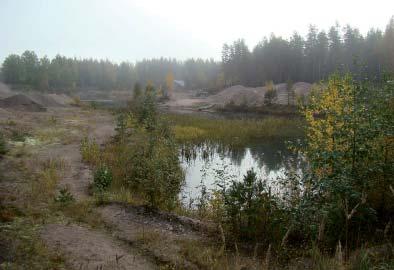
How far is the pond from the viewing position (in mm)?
15688

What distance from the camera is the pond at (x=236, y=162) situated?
15688 millimetres

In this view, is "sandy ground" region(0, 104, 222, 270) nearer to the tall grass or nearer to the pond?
the pond

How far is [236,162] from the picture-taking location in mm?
19703

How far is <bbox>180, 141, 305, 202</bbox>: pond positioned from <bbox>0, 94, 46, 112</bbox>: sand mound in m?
26.1

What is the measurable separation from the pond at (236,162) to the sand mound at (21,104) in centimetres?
2614

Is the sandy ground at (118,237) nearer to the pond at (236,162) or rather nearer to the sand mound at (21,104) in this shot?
the pond at (236,162)

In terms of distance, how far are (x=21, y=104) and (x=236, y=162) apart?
31801mm

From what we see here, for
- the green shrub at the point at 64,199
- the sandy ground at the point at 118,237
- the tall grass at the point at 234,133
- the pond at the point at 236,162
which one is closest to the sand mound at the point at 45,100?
the tall grass at the point at 234,133

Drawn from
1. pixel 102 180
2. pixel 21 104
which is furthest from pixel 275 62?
pixel 102 180

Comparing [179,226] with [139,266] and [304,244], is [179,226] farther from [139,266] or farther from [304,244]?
[304,244]

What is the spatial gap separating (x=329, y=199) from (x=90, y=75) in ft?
444

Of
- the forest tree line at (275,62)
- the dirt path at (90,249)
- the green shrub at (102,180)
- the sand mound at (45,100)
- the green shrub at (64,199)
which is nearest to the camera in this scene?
the dirt path at (90,249)

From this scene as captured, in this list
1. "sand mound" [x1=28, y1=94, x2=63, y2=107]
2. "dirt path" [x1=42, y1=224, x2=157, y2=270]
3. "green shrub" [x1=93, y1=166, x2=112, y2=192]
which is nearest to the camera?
"dirt path" [x1=42, y1=224, x2=157, y2=270]

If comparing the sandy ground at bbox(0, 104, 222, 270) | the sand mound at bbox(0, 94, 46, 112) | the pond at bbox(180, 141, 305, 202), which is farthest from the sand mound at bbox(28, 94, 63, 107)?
the sandy ground at bbox(0, 104, 222, 270)
